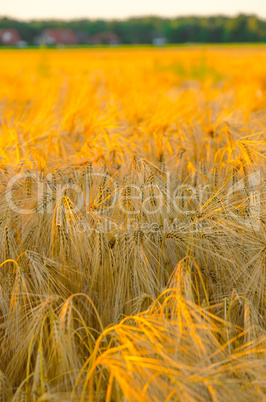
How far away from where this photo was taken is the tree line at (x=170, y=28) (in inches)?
1406

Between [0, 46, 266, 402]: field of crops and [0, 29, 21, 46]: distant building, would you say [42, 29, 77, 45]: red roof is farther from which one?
[0, 46, 266, 402]: field of crops

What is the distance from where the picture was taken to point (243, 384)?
2.57 feet

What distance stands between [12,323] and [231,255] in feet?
1.99

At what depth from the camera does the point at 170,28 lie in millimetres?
40375

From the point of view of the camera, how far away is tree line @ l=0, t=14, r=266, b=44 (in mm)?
35719

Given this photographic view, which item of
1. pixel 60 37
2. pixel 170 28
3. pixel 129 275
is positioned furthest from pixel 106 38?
pixel 129 275

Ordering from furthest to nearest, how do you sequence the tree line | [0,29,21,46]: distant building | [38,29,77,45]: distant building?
[38,29,77,45]: distant building < [0,29,21,46]: distant building < the tree line

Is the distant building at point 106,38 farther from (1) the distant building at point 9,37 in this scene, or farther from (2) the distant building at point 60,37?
(1) the distant building at point 9,37

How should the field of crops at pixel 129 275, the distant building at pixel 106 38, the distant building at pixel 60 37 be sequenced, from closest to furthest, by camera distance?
the field of crops at pixel 129 275 → the distant building at pixel 106 38 → the distant building at pixel 60 37

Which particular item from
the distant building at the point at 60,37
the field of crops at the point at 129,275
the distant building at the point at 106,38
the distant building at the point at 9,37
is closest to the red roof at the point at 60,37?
the distant building at the point at 60,37

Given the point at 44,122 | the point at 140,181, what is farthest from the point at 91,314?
the point at 44,122

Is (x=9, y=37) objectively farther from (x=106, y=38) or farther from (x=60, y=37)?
(x=106, y=38)

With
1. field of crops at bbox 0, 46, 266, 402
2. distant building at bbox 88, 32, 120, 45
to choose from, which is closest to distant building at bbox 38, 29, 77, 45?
distant building at bbox 88, 32, 120, 45

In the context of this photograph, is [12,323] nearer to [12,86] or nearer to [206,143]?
[206,143]
